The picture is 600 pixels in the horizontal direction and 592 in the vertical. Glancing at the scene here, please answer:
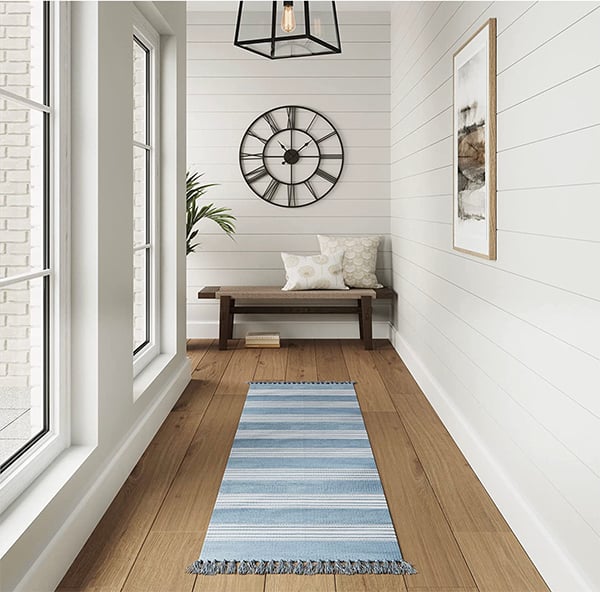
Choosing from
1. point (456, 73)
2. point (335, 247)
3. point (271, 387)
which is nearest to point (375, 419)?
point (271, 387)

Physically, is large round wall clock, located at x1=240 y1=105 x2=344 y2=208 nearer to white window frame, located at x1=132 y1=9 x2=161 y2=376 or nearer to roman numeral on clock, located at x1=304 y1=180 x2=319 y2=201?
roman numeral on clock, located at x1=304 y1=180 x2=319 y2=201

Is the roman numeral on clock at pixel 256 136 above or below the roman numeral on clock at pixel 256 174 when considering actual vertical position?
above

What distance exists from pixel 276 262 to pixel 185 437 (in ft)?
9.55

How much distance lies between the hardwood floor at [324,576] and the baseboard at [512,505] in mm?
38

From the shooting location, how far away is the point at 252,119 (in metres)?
5.93

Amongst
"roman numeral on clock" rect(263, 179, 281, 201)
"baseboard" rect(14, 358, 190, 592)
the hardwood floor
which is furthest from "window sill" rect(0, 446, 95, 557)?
"roman numeral on clock" rect(263, 179, 281, 201)

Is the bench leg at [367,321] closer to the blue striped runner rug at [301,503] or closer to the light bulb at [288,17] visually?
the blue striped runner rug at [301,503]

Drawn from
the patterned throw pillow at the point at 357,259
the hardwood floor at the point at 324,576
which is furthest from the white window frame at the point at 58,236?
the patterned throw pillow at the point at 357,259

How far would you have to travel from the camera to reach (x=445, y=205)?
3715mm

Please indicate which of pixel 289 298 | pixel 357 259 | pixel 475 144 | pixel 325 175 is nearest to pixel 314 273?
pixel 289 298

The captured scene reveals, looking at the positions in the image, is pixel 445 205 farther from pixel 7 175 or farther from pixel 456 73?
pixel 7 175

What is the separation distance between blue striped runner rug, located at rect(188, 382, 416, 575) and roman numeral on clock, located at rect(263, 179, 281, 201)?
2.60 metres

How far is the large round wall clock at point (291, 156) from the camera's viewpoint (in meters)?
5.93

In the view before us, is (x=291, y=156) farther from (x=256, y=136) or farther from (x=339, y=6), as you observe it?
(x=339, y=6)
